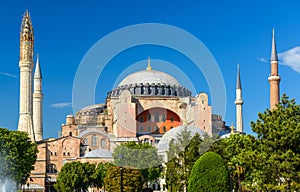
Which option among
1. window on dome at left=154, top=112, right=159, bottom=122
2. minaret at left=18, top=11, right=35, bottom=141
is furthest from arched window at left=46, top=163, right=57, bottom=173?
window on dome at left=154, top=112, right=159, bottom=122

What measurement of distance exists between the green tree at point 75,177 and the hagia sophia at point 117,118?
9087 mm

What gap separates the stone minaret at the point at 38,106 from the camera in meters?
78.1

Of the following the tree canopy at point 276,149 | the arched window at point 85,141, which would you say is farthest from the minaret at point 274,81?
the tree canopy at point 276,149

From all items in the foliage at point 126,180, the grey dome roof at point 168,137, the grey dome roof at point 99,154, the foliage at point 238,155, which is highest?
the grey dome roof at point 168,137

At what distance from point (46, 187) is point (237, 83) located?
30161 millimetres

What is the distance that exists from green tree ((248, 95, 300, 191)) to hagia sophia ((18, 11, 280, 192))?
38.2 metres

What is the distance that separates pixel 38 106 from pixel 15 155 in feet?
98.3

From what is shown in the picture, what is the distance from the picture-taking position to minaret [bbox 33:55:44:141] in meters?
78.1

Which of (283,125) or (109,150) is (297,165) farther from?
(109,150)

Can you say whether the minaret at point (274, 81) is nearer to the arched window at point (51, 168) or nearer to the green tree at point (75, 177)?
the green tree at point (75, 177)

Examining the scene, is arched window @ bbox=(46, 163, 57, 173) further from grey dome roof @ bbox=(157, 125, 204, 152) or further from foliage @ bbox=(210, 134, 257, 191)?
foliage @ bbox=(210, 134, 257, 191)

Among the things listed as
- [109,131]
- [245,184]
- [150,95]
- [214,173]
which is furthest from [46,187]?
[214,173]

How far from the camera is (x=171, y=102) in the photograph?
77.8 metres

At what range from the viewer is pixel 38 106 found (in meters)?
78.9
